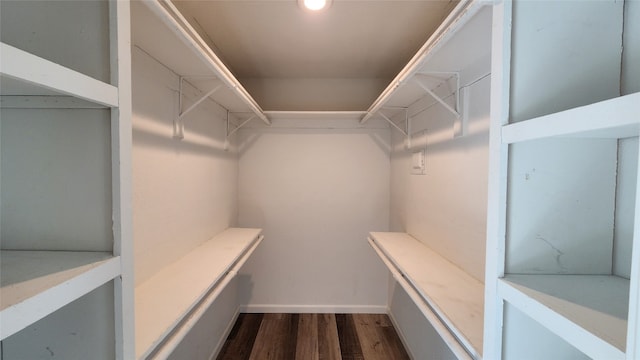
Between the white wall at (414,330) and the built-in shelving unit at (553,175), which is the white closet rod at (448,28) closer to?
the built-in shelving unit at (553,175)

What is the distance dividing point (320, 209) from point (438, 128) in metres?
1.32

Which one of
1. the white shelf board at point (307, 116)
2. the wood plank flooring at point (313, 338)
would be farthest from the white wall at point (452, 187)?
the wood plank flooring at point (313, 338)

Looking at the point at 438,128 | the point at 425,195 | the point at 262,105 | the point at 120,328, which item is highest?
the point at 262,105

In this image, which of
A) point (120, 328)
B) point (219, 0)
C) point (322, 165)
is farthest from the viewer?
Answer: point (322, 165)

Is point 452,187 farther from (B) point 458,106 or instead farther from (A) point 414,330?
(A) point 414,330

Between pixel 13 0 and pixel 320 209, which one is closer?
pixel 13 0

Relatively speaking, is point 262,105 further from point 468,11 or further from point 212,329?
point 468,11

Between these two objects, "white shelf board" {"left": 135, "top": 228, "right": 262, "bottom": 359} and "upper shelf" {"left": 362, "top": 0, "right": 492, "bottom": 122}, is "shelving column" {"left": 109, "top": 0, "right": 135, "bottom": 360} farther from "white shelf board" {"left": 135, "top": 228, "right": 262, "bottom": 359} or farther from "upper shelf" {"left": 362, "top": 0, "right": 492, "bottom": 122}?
"upper shelf" {"left": 362, "top": 0, "right": 492, "bottom": 122}

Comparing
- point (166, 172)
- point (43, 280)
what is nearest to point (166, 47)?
point (166, 172)

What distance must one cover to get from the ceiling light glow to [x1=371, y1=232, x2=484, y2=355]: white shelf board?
1.39 meters

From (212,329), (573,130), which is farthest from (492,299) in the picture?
(212,329)

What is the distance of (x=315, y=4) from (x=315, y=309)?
7.95 feet

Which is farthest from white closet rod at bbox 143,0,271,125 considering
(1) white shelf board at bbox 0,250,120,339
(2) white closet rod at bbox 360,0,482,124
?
(2) white closet rod at bbox 360,0,482,124

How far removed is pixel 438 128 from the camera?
161 cm
